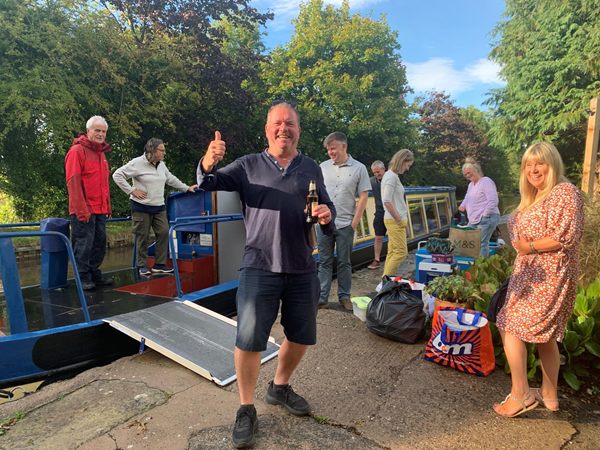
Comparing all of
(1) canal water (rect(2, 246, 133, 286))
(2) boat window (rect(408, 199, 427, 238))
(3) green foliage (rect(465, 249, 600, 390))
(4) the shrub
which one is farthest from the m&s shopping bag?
(1) canal water (rect(2, 246, 133, 286))

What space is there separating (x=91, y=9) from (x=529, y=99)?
20.0 metres

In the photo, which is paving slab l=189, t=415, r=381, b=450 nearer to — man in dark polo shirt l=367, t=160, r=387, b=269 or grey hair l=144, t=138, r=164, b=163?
grey hair l=144, t=138, r=164, b=163

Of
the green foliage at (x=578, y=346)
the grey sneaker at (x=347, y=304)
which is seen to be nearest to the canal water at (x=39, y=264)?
the grey sneaker at (x=347, y=304)

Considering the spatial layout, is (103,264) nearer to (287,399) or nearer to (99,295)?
(99,295)

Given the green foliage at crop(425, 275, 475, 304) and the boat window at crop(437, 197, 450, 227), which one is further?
the boat window at crop(437, 197, 450, 227)

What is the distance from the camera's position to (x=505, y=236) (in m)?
11.4

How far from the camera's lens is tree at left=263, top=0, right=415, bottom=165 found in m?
22.8

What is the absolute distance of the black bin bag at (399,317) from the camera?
12.3 ft

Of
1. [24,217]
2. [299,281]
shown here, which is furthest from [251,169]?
[24,217]

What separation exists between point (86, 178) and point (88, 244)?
724 millimetres

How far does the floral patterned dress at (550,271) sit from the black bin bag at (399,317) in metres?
1.29

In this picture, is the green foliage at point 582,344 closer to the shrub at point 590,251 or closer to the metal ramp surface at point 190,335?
the shrub at point 590,251

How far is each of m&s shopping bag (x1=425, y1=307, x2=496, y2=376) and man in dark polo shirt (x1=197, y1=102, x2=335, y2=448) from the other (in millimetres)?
1342

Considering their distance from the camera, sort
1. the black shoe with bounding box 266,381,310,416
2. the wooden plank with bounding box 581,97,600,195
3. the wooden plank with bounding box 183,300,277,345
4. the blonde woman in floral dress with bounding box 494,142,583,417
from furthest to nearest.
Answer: the wooden plank with bounding box 581,97,600,195 → the wooden plank with bounding box 183,300,277,345 → the black shoe with bounding box 266,381,310,416 → the blonde woman in floral dress with bounding box 494,142,583,417
